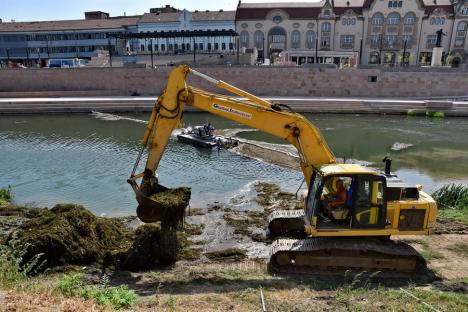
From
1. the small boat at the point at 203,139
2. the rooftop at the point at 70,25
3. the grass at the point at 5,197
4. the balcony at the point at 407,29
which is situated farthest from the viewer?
the rooftop at the point at 70,25

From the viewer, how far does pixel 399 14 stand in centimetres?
5481

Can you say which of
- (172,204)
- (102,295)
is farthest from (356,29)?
(102,295)

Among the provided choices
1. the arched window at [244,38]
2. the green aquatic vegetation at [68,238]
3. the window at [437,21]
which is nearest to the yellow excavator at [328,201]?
the green aquatic vegetation at [68,238]

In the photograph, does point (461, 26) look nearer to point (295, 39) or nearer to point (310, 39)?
point (310, 39)

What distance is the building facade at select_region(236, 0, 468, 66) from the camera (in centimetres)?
5406

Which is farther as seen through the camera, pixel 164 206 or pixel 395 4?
pixel 395 4

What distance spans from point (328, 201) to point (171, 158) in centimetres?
1208

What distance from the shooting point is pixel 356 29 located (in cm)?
5616

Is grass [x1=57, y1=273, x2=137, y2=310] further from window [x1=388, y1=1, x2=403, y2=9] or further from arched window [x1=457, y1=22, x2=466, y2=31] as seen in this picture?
arched window [x1=457, y1=22, x2=466, y2=31]

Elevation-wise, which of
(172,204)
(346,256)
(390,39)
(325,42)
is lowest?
(346,256)

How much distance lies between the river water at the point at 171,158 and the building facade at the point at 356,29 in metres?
28.9

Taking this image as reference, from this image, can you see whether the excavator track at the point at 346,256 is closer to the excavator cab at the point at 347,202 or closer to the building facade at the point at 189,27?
the excavator cab at the point at 347,202

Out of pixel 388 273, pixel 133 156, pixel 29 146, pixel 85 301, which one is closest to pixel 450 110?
pixel 133 156

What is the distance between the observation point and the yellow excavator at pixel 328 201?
782 cm
